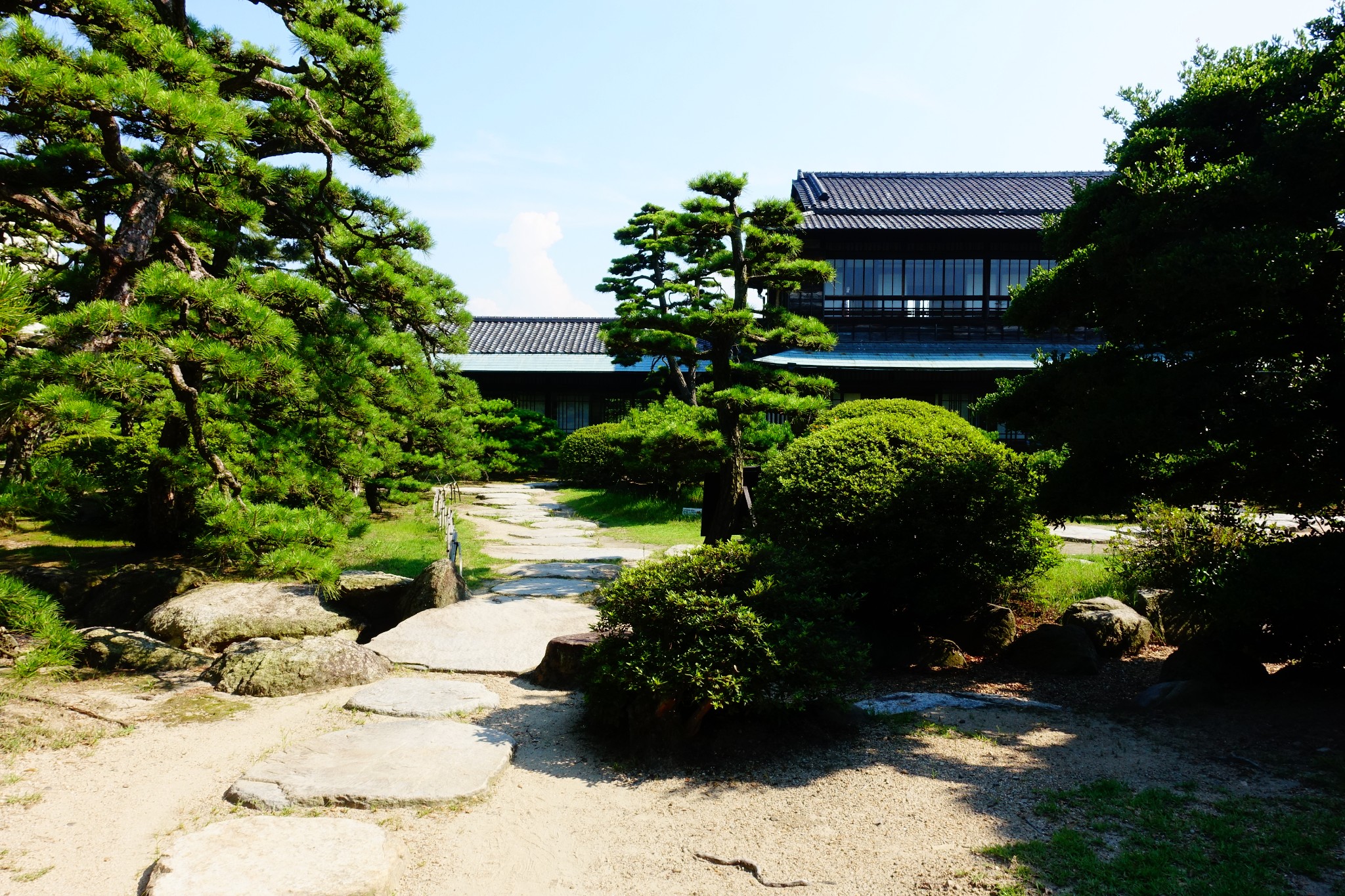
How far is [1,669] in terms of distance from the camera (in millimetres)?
5230

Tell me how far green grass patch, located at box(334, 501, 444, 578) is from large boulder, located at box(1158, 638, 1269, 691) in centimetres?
665

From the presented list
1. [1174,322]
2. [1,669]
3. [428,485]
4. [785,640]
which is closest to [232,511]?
[1,669]

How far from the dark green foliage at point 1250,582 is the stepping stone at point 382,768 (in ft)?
14.4

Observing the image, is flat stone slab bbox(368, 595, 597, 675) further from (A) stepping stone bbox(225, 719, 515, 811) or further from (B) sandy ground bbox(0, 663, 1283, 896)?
(A) stepping stone bbox(225, 719, 515, 811)

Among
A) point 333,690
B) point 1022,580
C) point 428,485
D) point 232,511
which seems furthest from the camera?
point 428,485

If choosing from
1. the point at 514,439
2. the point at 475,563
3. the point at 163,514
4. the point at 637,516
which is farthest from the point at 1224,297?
the point at 514,439

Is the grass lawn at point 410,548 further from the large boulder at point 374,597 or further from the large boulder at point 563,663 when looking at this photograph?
the large boulder at point 563,663

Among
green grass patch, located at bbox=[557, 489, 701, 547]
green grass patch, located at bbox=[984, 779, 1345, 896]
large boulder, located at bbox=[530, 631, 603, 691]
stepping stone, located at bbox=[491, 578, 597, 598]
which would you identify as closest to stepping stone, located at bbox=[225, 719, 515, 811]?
large boulder, located at bbox=[530, 631, 603, 691]

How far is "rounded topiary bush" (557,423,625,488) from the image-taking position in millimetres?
18362

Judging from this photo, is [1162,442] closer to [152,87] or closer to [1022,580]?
[1022,580]

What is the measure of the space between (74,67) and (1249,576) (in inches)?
293

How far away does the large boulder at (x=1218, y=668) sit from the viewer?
5.17 m

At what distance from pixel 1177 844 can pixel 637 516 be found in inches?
462

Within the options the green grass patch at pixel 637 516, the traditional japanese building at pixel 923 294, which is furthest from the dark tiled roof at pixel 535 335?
the traditional japanese building at pixel 923 294
